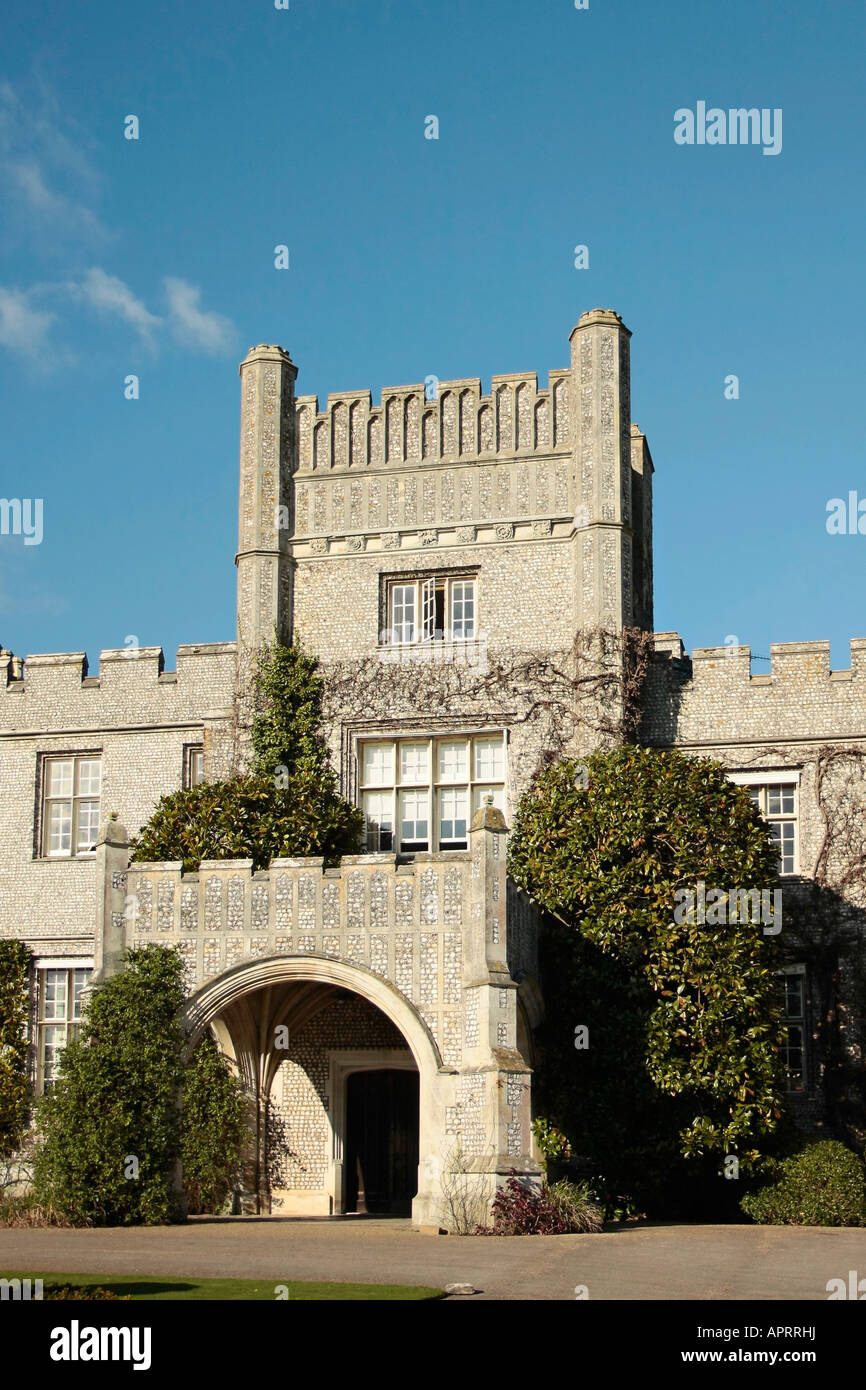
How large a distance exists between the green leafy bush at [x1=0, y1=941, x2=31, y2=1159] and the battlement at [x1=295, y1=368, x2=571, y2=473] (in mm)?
9159

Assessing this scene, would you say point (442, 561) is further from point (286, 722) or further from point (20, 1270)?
point (20, 1270)

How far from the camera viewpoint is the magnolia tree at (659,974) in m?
21.9

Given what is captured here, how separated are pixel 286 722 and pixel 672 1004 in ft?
25.3

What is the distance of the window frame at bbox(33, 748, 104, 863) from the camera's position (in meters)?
28.2

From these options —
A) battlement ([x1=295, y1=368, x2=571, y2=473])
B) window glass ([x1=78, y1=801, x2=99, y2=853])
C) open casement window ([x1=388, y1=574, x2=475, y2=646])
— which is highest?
battlement ([x1=295, y1=368, x2=571, y2=473])

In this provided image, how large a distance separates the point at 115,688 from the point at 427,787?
19.2 ft

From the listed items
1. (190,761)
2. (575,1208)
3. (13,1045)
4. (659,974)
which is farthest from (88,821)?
(575,1208)

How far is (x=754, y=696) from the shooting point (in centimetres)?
2617

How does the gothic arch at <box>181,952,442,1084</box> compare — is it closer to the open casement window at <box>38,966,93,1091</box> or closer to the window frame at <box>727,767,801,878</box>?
the open casement window at <box>38,966,93,1091</box>

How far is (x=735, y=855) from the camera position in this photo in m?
22.7

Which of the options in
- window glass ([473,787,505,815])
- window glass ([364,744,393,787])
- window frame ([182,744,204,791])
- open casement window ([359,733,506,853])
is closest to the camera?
window glass ([473,787,505,815])

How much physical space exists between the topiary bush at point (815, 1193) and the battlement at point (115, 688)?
37.3ft

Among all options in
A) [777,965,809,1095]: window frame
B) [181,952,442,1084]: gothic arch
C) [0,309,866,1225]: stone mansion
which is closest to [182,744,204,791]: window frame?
[0,309,866,1225]: stone mansion

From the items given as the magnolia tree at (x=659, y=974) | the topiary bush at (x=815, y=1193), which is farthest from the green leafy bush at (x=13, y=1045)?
the topiary bush at (x=815, y=1193)
